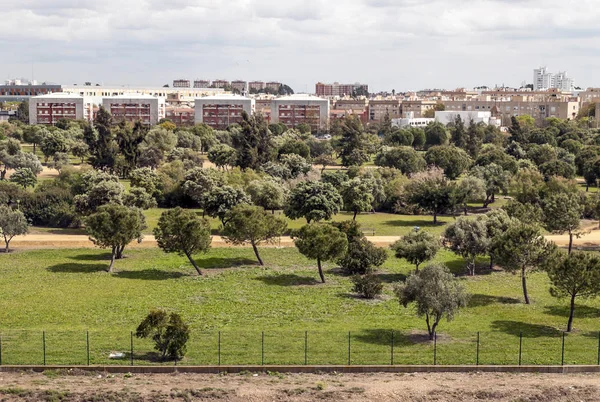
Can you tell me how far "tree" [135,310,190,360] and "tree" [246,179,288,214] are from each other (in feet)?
103

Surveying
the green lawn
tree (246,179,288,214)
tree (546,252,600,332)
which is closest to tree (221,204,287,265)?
the green lawn

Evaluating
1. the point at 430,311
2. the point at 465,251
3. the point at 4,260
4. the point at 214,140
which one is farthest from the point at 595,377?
the point at 214,140

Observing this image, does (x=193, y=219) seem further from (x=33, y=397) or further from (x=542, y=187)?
(x=542, y=187)

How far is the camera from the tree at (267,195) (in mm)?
60250

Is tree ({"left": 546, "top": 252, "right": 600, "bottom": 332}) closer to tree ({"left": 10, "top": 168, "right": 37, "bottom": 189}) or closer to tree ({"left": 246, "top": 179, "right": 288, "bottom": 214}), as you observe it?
tree ({"left": 246, "top": 179, "right": 288, "bottom": 214})

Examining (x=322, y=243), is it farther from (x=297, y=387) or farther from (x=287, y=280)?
Answer: (x=297, y=387)

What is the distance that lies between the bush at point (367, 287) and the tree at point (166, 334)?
11.9m

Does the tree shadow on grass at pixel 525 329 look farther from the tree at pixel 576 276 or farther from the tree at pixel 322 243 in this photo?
the tree at pixel 322 243

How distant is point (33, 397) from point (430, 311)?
15.0 meters

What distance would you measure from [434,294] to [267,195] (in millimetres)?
30251

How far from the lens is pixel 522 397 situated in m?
25.8

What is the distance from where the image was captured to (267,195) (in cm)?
6031

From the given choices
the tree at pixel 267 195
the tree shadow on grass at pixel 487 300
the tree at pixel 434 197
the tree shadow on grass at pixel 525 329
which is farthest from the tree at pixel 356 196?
the tree shadow on grass at pixel 525 329

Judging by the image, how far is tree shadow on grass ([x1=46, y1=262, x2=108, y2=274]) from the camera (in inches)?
1722
